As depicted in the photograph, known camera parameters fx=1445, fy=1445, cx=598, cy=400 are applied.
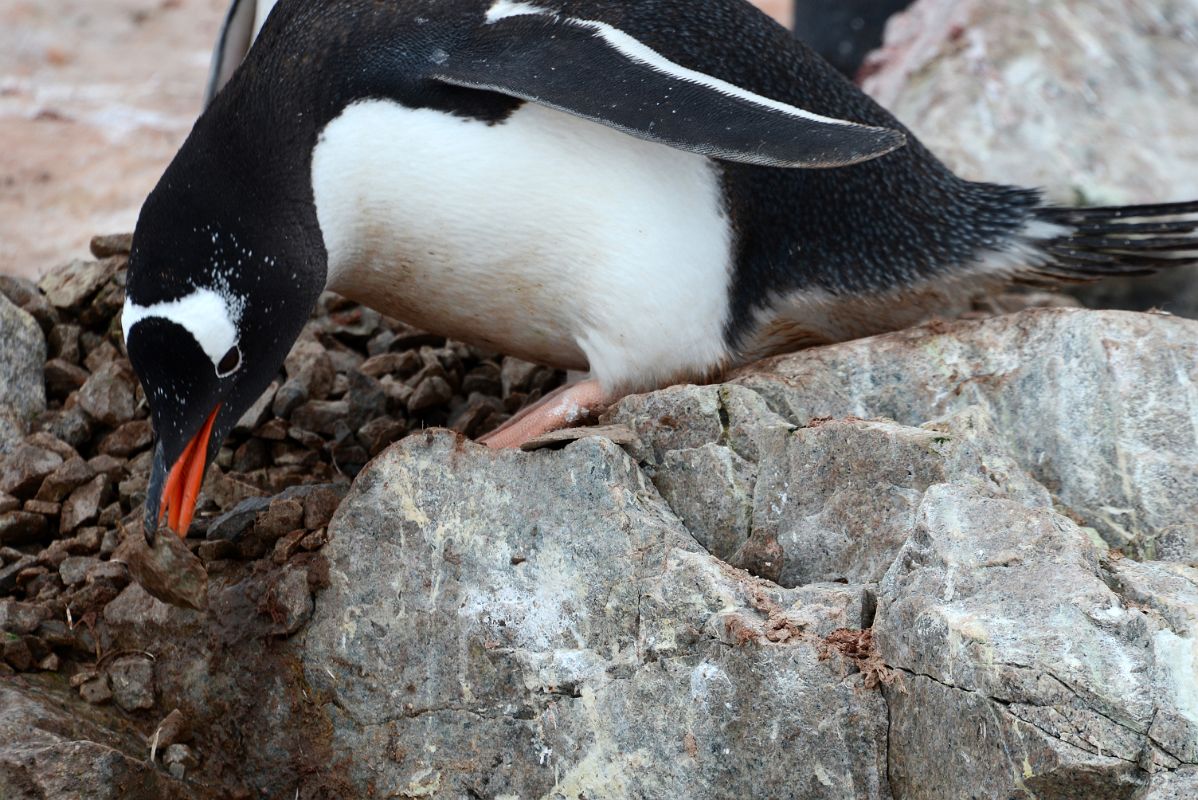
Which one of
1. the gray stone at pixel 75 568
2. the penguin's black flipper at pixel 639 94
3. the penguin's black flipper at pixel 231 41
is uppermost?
the penguin's black flipper at pixel 639 94

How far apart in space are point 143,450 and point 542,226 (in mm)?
825

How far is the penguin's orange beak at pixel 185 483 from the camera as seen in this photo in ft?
6.42

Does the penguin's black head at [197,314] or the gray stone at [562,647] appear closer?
the gray stone at [562,647]

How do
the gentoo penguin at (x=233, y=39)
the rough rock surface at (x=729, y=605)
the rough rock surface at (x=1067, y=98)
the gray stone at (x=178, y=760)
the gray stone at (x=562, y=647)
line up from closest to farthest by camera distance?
the rough rock surface at (x=729, y=605), the gray stone at (x=562, y=647), the gray stone at (x=178, y=760), the gentoo penguin at (x=233, y=39), the rough rock surface at (x=1067, y=98)

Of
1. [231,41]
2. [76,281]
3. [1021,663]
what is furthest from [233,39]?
[1021,663]

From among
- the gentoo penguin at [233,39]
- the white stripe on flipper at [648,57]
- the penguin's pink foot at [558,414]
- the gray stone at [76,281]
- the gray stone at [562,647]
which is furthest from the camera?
the gentoo penguin at [233,39]

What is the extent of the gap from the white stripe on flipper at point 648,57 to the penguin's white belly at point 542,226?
0.38 ft

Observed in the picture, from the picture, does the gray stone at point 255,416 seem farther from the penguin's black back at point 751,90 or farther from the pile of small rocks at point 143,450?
the penguin's black back at point 751,90

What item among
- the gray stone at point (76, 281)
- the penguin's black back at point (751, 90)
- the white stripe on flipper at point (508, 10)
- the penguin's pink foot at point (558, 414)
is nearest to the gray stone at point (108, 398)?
the gray stone at point (76, 281)

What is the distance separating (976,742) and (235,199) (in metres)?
1.23

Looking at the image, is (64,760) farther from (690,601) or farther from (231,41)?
(231,41)

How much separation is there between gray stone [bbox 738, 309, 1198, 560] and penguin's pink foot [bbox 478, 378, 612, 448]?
24 cm

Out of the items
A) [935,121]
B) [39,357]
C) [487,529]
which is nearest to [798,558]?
[487,529]

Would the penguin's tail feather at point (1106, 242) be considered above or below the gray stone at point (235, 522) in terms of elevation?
above
